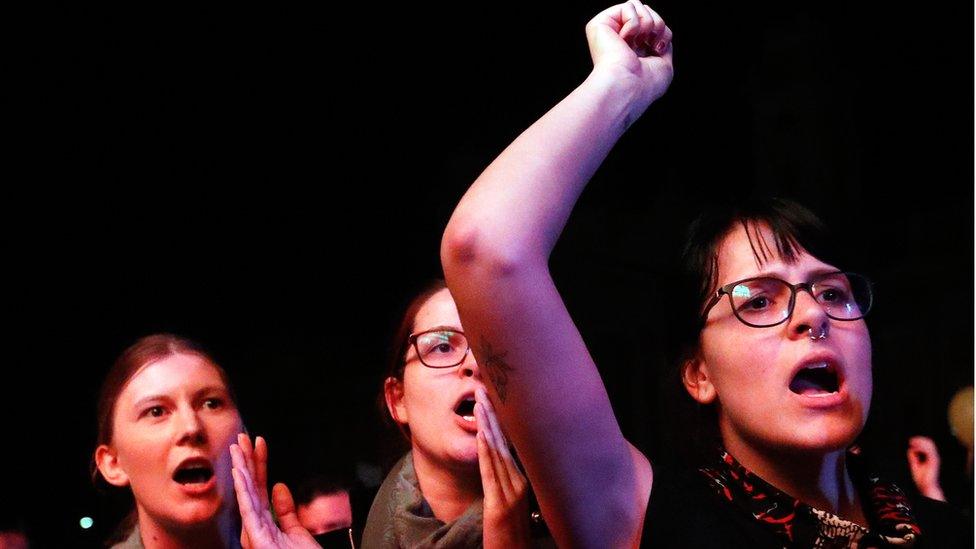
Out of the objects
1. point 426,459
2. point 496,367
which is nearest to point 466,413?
point 426,459

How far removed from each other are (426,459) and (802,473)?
Answer: 3.01ft

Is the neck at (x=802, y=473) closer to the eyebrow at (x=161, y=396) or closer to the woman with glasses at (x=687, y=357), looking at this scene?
the woman with glasses at (x=687, y=357)

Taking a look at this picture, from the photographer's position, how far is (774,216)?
179cm

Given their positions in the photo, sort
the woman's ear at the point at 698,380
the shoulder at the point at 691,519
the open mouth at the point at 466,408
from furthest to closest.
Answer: the open mouth at the point at 466,408 → the woman's ear at the point at 698,380 → the shoulder at the point at 691,519

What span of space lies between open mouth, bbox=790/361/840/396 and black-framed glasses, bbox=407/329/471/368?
2.64ft

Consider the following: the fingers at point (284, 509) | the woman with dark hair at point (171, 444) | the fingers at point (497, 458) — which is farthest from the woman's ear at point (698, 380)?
the woman with dark hair at point (171, 444)

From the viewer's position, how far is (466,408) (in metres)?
2.32

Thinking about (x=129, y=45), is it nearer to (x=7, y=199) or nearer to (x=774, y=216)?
(x=7, y=199)

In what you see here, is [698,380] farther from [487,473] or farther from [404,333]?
[404,333]

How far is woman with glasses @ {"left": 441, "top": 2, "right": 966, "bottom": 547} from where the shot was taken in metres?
1.35

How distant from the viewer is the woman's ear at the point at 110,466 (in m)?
2.49

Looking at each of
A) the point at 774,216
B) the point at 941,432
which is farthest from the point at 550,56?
the point at 941,432

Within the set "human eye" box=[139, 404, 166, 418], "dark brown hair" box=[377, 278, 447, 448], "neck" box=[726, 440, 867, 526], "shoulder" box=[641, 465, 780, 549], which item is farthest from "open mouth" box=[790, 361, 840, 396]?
"human eye" box=[139, 404, 166, 418]

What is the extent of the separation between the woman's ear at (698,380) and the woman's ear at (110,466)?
1369 mm
